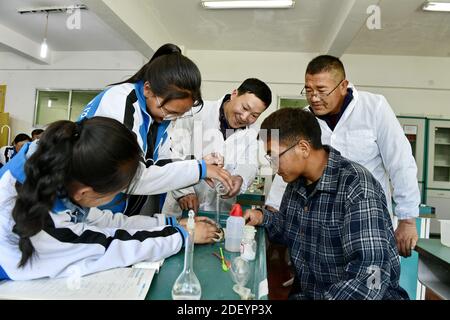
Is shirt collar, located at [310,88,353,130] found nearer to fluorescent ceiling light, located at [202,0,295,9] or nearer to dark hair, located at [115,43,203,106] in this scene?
dark hair, located at [115,43,203,106]

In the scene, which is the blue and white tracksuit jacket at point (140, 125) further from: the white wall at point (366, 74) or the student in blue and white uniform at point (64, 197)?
the white wall at point (366, 74)

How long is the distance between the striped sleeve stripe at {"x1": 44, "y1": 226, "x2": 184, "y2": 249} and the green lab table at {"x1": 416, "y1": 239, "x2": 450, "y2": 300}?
147 cm

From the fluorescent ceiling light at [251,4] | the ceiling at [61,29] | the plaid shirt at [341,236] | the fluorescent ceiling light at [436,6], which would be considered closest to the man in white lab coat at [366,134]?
the plaid shirt at [341,236]

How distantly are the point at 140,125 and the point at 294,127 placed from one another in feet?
2.14

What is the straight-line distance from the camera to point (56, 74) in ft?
21.0

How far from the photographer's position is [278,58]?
18.6ft

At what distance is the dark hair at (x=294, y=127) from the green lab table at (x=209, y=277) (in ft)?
1.49

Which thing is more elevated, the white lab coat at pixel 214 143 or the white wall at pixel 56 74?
the white wall at pixel 56 74

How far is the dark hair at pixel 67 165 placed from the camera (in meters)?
0.77

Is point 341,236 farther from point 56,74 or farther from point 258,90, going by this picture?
point 56,74

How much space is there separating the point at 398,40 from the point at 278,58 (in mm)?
1891
